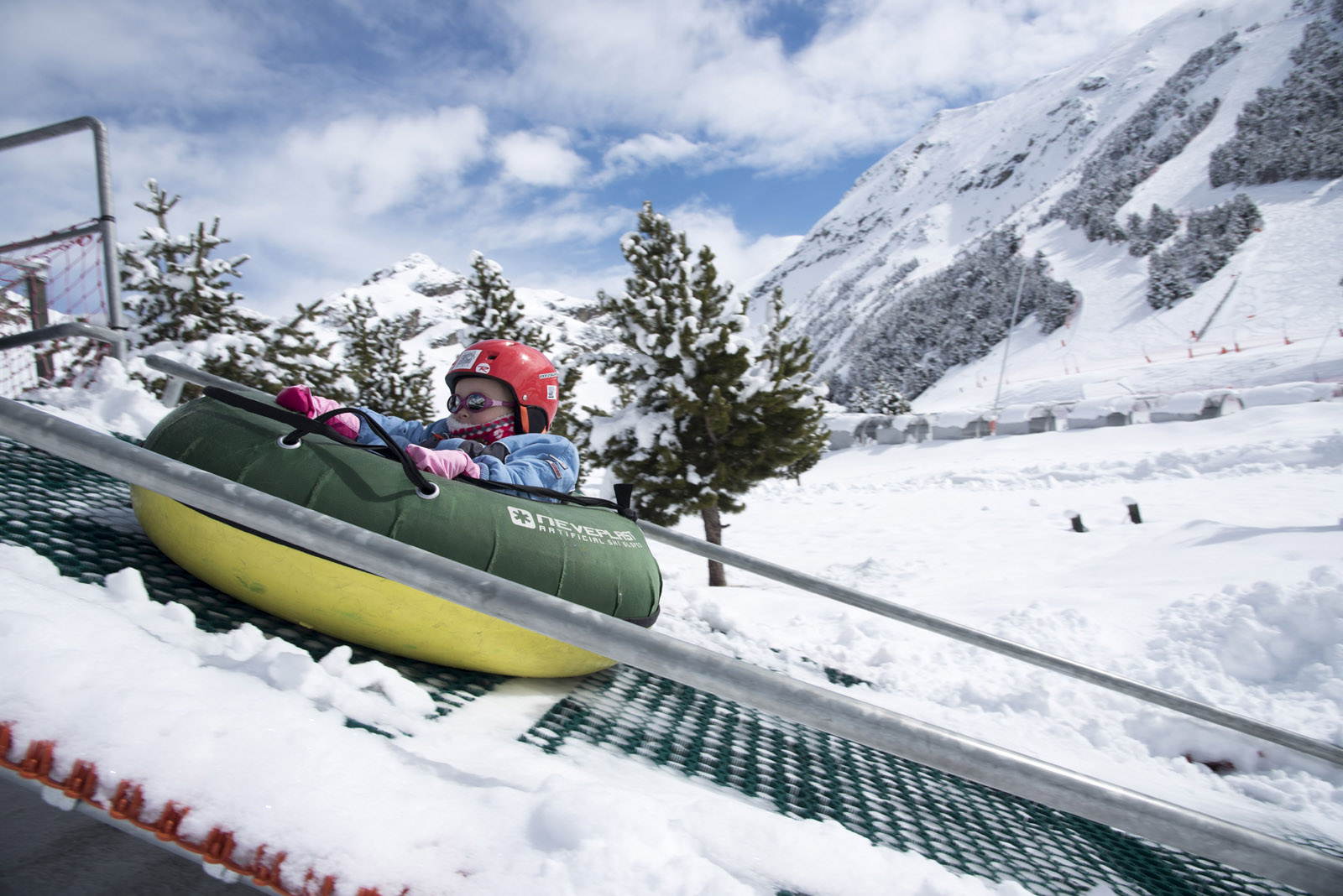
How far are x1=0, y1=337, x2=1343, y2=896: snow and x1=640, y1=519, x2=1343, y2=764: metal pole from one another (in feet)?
1.26

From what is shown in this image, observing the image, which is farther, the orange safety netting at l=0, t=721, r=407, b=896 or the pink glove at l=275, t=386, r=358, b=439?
the pink glove at l=275, t=386, r=358, b=439

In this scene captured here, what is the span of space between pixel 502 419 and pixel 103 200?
408 cm

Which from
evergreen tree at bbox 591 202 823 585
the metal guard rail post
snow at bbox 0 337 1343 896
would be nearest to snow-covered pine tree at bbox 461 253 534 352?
evergreen tree at bbox 591 202 823 585

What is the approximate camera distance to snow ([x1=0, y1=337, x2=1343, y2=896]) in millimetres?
1148

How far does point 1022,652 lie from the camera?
3.22m

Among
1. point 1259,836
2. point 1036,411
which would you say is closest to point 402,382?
point 1259,836

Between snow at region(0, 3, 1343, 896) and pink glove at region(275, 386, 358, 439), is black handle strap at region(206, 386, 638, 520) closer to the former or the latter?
pink glove at region(275, 386, 358, 439)

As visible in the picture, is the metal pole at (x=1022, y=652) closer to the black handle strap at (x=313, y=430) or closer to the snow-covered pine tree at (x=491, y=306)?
the black handle strap at (x=313, y=430)

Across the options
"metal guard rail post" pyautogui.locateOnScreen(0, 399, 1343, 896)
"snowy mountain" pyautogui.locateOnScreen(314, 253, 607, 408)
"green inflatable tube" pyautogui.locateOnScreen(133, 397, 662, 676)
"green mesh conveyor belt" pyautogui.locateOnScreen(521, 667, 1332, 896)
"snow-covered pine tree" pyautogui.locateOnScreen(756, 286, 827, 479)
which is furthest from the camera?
"snowy mountain" pyautogui.locateOnScreen(314, 253, 607, 408)

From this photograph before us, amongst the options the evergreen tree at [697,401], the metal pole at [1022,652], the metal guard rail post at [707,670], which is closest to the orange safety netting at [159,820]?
the metal guard rail post at [707,670]

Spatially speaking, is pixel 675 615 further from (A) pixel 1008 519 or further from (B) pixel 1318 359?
(B) pixel 1318 359

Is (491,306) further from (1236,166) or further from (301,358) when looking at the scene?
(1236,166)

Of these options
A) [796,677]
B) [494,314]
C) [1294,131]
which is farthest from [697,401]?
[1294,131]

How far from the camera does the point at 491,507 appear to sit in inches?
86.1
